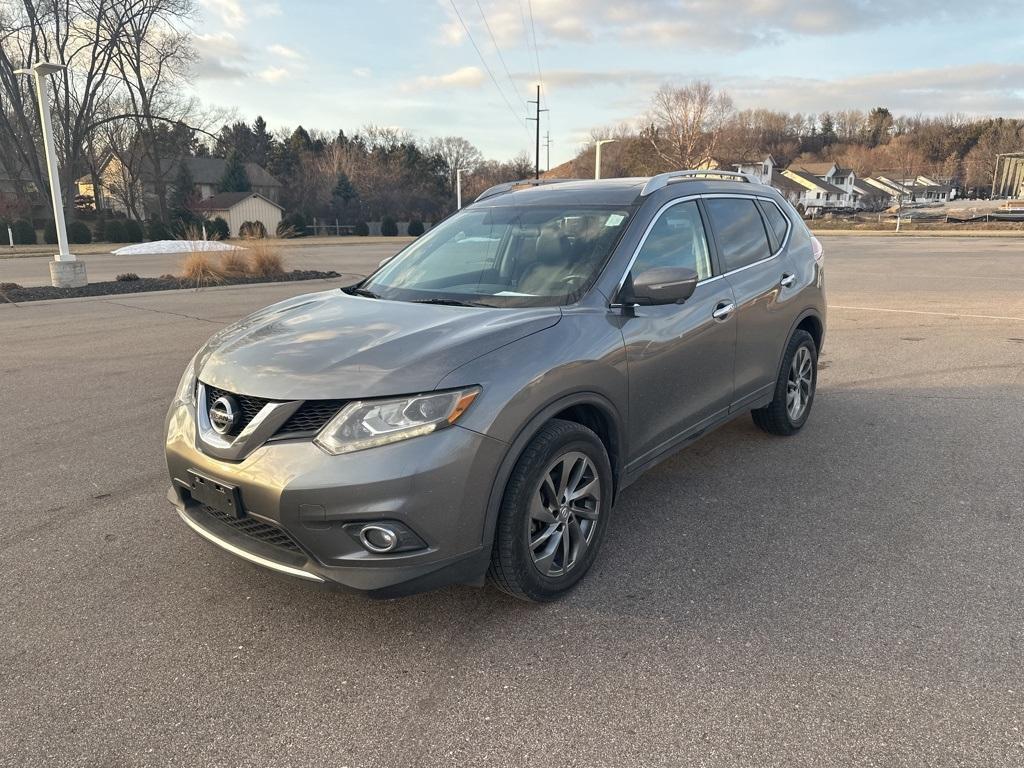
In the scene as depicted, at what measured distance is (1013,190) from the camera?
117375 millimetres

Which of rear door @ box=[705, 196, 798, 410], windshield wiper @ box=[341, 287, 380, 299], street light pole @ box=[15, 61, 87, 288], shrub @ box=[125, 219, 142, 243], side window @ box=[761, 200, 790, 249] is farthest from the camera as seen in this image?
shrub @ box=[125, 219, 142, 243]

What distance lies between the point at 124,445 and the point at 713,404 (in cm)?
420

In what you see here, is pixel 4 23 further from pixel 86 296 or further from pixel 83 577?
pixel 83 577

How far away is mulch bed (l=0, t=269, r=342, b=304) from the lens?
14123 millimetres

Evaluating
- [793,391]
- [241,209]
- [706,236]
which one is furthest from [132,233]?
[706,236]

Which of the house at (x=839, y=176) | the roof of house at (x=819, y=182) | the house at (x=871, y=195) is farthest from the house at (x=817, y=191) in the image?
the house at (x=871, y=195)

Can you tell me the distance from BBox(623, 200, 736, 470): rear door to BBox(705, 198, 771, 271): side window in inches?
7.5

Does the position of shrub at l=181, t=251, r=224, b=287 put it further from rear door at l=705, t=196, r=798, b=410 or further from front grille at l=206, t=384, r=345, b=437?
front grille at l=206, t=384, r=345, b=437

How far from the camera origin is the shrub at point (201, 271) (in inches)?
637

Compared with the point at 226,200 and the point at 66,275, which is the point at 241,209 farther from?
the point at 66,275

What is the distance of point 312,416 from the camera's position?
2613 millimetres

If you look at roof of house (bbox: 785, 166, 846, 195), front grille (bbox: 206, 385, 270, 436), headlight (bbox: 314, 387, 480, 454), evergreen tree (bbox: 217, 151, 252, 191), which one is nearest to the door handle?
headlight (bbox: 314, 387, 480, 454)

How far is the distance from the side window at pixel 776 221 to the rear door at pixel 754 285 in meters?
0.01

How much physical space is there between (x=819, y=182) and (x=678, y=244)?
422 ft
